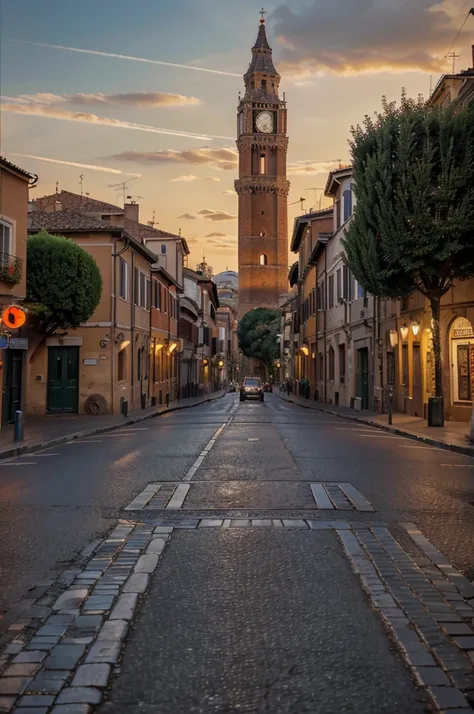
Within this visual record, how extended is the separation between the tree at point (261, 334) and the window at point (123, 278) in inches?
2702

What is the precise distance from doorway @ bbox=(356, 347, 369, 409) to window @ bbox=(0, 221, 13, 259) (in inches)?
719

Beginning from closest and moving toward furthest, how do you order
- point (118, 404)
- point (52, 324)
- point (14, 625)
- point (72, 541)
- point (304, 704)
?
point (304, 704), point (14, 625), point (72, 541), point (52, 324), point (118, 404)

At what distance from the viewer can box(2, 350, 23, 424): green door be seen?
22.8m

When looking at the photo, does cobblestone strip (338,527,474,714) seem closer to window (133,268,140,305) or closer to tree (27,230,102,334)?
tree (27,230,102,334)

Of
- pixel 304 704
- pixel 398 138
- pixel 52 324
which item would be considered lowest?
pixel 304 704

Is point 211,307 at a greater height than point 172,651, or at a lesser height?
greater

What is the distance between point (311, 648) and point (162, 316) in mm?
43320

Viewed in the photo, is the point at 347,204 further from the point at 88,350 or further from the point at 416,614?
the point at 416,614

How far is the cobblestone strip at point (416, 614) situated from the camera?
153 inches

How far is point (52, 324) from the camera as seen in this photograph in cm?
2841

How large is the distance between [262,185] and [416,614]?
12480 cm

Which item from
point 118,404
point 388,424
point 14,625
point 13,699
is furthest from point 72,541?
point 118,404

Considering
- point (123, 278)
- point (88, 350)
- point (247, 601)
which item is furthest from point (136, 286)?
point (247, 601)

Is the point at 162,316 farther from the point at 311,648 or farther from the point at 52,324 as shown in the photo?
the point at 311,648
